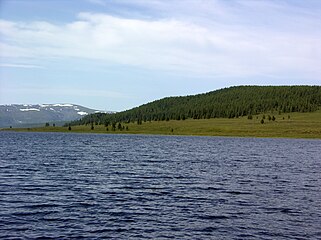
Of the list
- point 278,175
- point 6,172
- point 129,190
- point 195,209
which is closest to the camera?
point 195,209

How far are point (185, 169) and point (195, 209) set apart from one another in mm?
28042

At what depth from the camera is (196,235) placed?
27.0 meters

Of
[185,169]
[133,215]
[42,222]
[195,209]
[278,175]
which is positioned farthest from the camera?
[185,169]

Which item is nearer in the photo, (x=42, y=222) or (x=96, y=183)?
(x=42, y=222)

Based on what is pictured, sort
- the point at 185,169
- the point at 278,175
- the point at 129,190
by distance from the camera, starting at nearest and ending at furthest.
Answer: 1. the point at 129,190
2. the point at 278,175
3. the point at 185,169

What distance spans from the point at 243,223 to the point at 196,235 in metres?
4.77

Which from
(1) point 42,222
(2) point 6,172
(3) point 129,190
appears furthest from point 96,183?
(1) point 42,222

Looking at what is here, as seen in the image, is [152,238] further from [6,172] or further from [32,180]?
[6,172]

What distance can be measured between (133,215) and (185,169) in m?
30.9

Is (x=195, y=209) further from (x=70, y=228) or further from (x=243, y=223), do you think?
(x=70, y=228)

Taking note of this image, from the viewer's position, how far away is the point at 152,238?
2616cm

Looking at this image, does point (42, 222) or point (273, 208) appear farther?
point (273, 208)

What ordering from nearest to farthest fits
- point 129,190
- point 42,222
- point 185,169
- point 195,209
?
point 42,222
point 195,209
point 129,190
point 185,169

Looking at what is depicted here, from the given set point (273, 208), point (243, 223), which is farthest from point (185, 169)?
point (243, 223)
